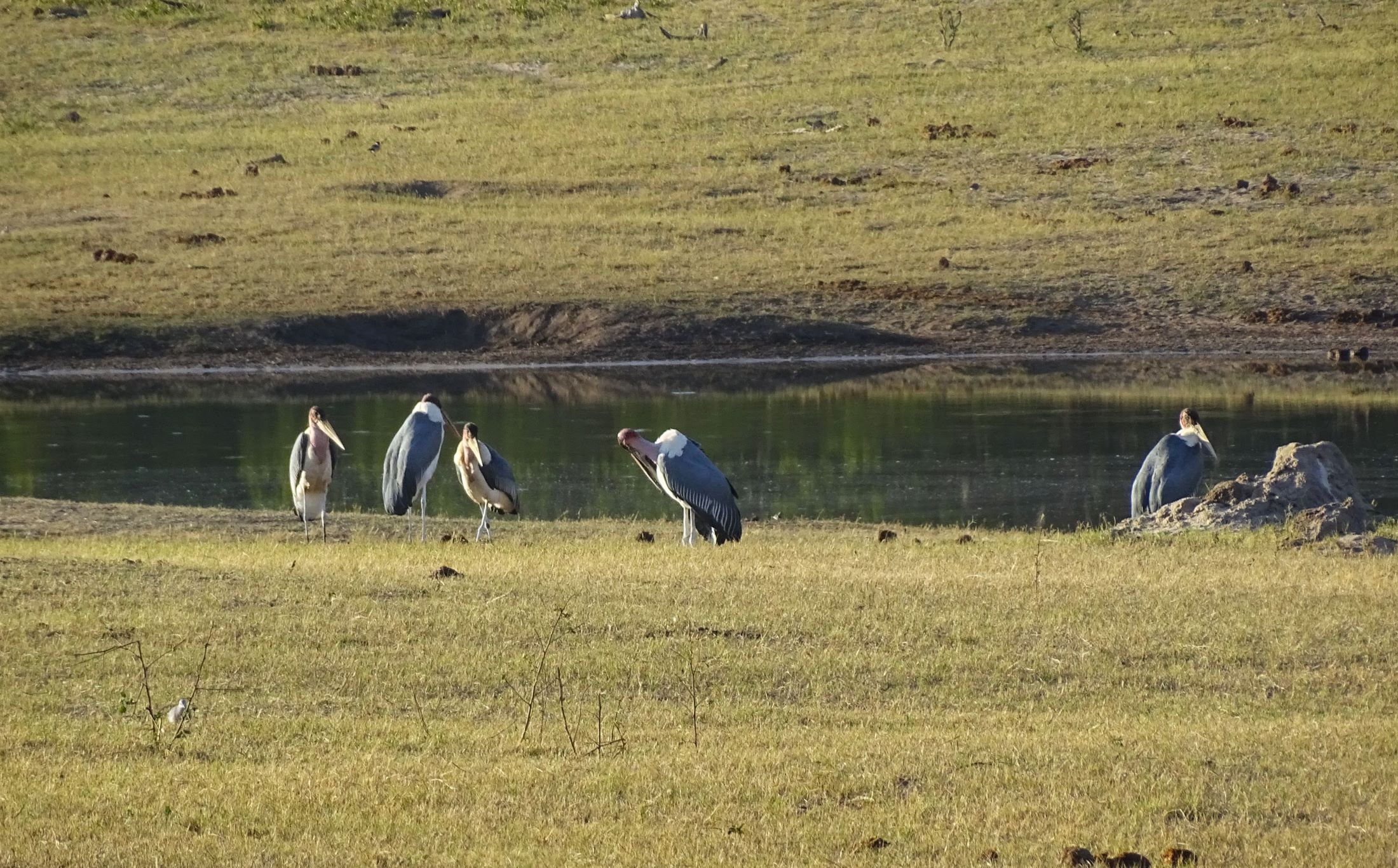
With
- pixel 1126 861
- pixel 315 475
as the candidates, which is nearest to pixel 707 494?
pixel 315 475

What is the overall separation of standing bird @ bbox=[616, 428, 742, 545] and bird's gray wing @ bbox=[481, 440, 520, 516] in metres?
1.52

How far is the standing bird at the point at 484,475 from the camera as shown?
15789 mm

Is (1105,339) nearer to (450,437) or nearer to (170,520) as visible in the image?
(450,437)

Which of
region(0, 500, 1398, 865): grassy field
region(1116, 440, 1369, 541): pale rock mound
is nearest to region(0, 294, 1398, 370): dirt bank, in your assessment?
region(1116, 440, 1369, 541): pale rock mound

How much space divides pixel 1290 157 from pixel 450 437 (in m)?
22.5

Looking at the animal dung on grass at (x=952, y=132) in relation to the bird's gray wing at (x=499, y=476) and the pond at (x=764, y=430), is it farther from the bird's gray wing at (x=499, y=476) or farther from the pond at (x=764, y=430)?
the bird's gray wing at (x=499, y=476)

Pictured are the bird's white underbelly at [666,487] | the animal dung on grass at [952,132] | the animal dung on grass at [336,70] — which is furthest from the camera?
the animal dung on grass at [336,70]

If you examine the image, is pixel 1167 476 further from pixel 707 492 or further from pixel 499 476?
pixel 499 476

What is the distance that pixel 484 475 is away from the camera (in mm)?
15875

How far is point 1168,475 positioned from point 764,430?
27.7 feet

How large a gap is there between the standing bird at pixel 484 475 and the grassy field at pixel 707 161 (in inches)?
596

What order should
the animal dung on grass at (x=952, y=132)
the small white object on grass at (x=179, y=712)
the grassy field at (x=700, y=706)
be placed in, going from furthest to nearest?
the animal dung on grass at (x=952, y=132) → the small white object on grass at (x=179, y=712) → the grassy field at (x=700, y=706)

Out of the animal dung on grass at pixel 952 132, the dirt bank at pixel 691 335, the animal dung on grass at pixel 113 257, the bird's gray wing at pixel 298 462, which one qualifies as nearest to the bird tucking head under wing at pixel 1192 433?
the bird's gray wing at pixel 298 462

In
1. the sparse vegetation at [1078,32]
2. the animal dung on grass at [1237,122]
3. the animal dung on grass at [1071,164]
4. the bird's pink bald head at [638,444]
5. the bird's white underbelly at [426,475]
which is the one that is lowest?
the bird's white underbelly at [426,475]
